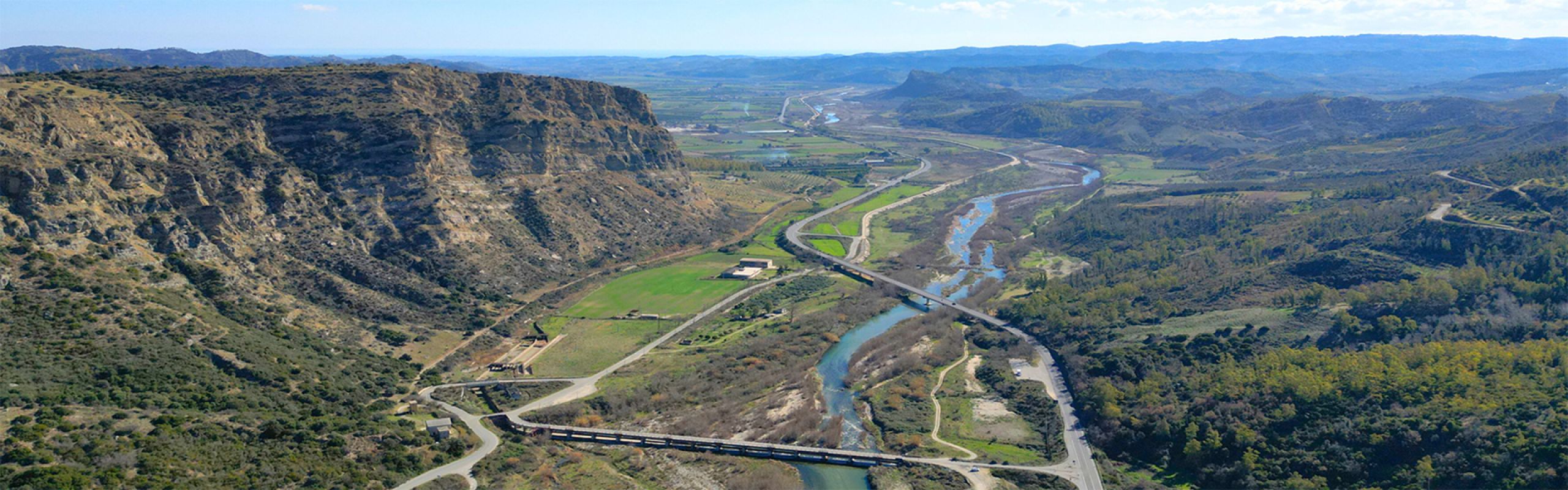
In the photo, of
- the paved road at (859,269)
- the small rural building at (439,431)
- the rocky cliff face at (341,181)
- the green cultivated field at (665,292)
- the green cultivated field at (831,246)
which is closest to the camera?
the small rural building at (439,431)

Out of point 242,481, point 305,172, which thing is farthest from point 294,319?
point 242,481

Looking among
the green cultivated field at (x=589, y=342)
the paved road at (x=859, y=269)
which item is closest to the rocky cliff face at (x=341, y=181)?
the green cultivated field at (x=589, y=342)

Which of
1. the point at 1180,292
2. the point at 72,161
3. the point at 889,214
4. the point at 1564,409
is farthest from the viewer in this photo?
the point at 889,214

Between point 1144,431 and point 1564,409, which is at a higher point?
point 1564,409

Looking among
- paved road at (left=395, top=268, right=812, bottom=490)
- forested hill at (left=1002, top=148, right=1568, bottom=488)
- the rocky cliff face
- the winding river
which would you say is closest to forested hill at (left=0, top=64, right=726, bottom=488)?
the rocky cliff face

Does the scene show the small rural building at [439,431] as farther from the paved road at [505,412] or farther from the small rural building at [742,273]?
the small rural building at [742,273]

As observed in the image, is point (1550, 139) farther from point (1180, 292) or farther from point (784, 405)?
point (784, 405)
